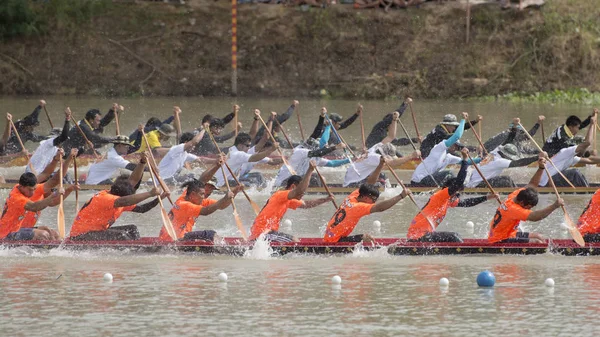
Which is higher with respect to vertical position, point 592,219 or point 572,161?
point 572,161

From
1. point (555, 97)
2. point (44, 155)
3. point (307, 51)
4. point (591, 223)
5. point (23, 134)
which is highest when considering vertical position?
point (307, 51)

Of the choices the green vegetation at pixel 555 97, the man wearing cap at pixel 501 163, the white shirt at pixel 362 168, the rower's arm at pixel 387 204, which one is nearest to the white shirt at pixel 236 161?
the white shirt at pixel 362 168

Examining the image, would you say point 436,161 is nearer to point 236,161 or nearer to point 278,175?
point 278,175

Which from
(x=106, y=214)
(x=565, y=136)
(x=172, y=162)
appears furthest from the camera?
(x=565, y=136)

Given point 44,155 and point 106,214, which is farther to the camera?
point 44,155

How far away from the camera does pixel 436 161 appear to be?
18219 millimetres

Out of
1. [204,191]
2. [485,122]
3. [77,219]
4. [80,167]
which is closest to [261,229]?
[204,191]

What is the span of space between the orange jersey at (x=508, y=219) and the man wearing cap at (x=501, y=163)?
369 cm

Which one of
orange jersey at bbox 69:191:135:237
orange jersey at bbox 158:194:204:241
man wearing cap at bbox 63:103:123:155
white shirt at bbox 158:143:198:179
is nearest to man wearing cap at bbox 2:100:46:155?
man wearing cap at bbox 63:103:123:155

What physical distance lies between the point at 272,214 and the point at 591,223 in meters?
3.40

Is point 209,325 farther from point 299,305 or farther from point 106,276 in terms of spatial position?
point 106,276

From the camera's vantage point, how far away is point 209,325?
36.7 feet

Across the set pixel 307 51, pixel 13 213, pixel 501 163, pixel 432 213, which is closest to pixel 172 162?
pixel 501 163

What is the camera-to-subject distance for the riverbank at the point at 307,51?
3172cm
